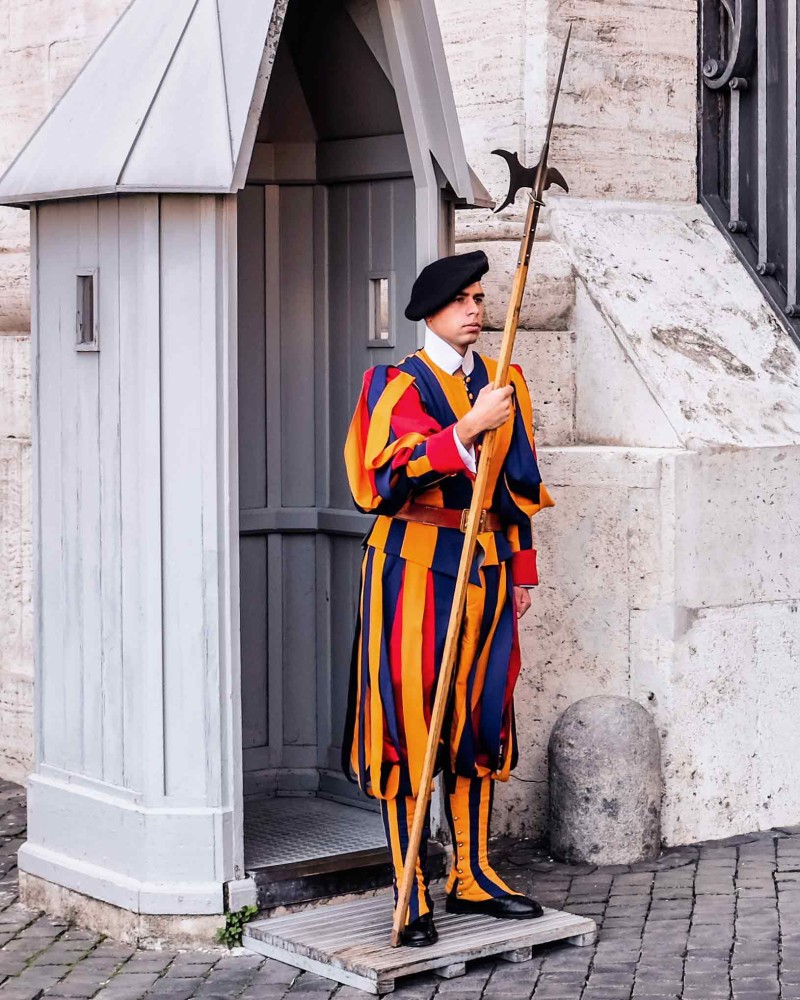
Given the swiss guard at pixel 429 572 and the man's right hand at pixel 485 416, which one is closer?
the man's right hand at pixel 485 416

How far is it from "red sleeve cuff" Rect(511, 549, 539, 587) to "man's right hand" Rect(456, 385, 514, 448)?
0.49 m

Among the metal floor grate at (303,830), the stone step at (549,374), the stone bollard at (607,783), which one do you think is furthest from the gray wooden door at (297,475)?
the stone bollard at (607,783)

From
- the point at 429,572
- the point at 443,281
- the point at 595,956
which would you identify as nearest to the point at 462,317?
the point at 443,281

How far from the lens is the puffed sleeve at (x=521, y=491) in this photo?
4.63 m

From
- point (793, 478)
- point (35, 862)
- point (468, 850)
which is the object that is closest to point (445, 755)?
point (468, 850)

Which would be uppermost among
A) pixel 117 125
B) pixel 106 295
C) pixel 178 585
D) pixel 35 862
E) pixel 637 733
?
pixel 117 125

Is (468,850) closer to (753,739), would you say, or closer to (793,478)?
(753,739)

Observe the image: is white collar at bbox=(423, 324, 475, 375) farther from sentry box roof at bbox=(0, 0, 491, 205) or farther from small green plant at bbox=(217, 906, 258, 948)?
small green plant at bbox=(217, 906, 258, 948)

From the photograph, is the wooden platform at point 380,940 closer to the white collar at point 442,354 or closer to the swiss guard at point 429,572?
the swiss guard at point 429,572

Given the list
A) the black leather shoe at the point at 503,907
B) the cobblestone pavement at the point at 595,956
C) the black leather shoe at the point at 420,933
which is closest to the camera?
the cobblestone pavement at the point at 595,956

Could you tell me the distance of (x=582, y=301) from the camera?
5.80 metres

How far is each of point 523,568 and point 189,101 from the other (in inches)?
59.0

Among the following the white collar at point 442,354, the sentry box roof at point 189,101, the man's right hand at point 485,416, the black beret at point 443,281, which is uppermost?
the sentry box roof at point 189,101

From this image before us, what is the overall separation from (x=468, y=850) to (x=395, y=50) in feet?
7.16
